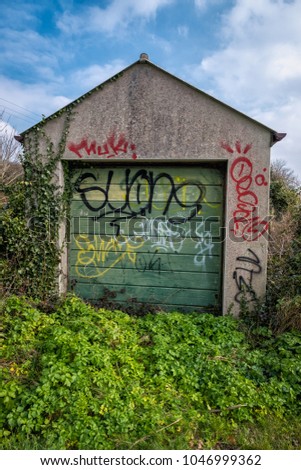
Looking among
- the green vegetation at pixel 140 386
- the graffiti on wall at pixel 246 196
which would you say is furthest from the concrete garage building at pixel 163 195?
the green vegetation at pixel 140 386

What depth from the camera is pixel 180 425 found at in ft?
8.23

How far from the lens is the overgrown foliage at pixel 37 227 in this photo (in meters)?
4.46

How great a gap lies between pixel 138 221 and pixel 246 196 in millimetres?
1654

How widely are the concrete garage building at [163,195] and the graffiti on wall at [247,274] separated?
0.6 inches

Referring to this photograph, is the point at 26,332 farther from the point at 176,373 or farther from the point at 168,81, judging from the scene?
the point at 168,81

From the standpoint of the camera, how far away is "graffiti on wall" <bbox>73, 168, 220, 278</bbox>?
466 cm

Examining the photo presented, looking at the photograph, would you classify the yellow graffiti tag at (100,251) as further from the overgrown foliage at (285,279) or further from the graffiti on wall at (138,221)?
the overgrown foliage at (285,279)

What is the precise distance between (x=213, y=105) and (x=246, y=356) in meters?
3.28

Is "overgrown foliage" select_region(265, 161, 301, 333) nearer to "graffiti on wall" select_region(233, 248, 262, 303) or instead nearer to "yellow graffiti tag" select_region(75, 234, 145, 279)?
"graffiti on wall" select_region(233, 248, 262, 303)

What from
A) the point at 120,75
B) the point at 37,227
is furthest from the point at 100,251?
the point at 120,75

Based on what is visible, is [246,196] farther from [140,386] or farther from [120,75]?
[140,386]

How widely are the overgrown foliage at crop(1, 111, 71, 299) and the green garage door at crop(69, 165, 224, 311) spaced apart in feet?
1.28

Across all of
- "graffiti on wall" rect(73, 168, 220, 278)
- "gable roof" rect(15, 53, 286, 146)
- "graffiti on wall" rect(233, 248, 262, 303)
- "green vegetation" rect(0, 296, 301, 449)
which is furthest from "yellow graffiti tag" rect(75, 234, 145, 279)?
"gable roof" rect(15, 53, 286, 146)

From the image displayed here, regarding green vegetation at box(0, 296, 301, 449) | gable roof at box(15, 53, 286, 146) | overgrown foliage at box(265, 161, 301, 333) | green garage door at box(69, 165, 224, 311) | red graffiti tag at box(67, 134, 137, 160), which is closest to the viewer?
green vegetation at box(0, 296, 301, 449)
